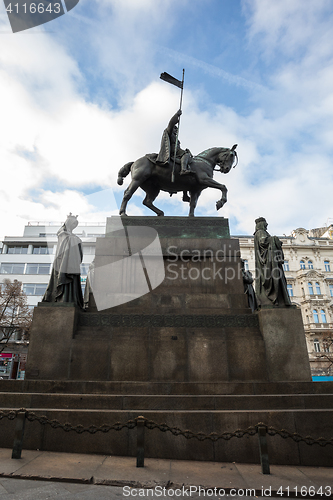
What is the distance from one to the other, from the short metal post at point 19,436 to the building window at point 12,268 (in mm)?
52812

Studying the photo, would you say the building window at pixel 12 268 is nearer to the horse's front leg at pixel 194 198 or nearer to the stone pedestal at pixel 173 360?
the horse's front leg at pixel 194 198

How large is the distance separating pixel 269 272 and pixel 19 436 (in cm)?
716

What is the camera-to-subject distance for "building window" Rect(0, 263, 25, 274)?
54.1 m

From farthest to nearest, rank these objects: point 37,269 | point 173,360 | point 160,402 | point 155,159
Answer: point 37,269 → point 155,159 → point 173,360 → point 160,402

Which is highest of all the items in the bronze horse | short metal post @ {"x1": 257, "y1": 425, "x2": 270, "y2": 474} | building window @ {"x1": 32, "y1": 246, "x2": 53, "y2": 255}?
building window @ {"x1": 32, "y1": 246, "x2": 53, "y2": 255}

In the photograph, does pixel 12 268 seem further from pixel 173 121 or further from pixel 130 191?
pixel 173 121

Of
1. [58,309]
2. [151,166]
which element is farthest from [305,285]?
[58,309]

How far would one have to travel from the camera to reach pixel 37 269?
53781mm

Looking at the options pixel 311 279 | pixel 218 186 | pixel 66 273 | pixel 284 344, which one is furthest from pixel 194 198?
pixel 311 279

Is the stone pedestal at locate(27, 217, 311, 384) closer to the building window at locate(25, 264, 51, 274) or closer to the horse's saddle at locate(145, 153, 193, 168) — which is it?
the horse's saddle at locate(145, 153, 193, 168)

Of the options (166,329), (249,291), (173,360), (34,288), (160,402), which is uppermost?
(34,288)

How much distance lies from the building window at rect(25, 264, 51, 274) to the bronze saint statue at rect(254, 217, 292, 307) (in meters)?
48.4

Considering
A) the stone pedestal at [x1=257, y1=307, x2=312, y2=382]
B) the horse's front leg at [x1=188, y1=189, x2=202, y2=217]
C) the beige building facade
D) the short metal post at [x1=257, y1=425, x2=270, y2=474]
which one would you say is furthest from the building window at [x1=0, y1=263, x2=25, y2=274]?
the short metal post at [x1=257, y1=425, x2=270, y2=474]

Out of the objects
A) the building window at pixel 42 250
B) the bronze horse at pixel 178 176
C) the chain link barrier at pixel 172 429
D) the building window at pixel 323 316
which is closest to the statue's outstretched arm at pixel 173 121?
the bronze horse at pixel 178 176
